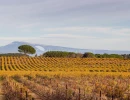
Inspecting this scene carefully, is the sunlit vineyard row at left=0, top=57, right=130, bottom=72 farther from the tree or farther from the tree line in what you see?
the tree

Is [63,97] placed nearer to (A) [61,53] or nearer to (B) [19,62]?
(B) [19,62]

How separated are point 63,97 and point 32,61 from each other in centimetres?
8521

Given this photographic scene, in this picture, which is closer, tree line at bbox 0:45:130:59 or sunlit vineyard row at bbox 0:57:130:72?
sunlit vineyard row at bbox 0:57:130:72

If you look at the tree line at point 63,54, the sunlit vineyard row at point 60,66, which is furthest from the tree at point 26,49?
the sunlit vineyard row at point 60,66

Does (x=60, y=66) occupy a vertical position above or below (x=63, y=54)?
below

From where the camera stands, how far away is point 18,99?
23.6m

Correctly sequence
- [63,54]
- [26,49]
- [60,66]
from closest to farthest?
[60,66]
[63,54]
[26,49]

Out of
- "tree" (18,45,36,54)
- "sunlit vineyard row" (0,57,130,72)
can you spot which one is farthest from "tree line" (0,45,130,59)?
"sunlit vineyard row" (0,57,130,72)

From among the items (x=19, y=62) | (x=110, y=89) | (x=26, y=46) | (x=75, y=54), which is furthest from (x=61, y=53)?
(x=110, y=89)

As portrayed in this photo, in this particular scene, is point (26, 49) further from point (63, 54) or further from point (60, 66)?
point (60, 66)

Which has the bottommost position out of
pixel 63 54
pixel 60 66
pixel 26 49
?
pixel 60 66

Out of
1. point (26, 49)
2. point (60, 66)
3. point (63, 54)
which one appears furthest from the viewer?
point (26, 49)

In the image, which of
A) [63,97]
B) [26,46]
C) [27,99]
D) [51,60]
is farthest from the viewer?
[26,46]

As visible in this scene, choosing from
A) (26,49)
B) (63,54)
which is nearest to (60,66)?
(63,54)
